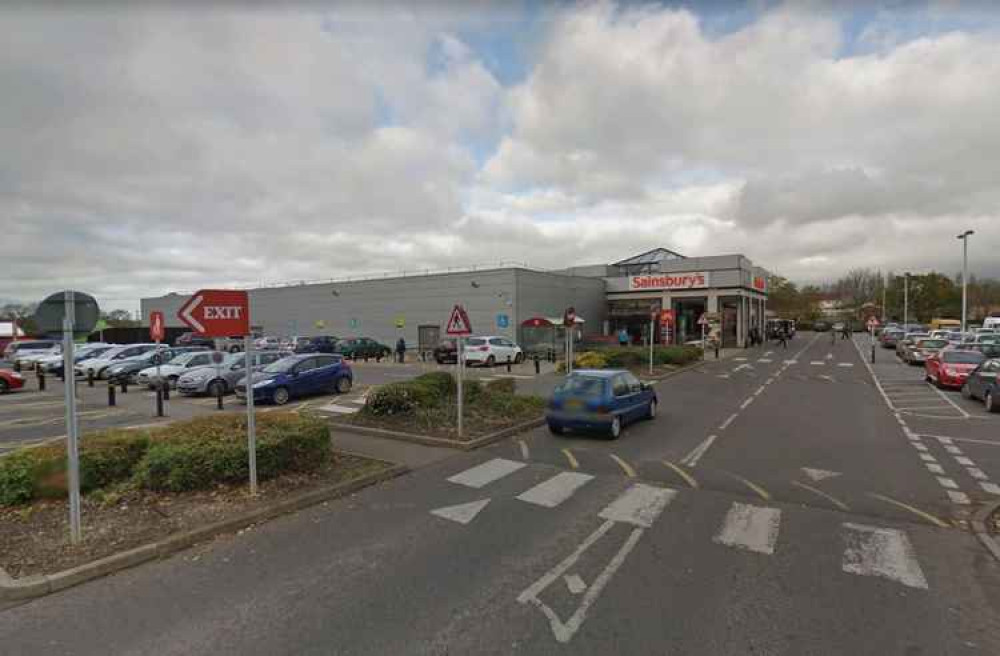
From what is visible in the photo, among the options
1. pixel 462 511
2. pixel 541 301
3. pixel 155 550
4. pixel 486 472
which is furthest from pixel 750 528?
pixel 541 301

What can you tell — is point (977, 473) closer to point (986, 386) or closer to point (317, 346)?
point (986, 386)

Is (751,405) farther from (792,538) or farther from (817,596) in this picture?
(817,596)

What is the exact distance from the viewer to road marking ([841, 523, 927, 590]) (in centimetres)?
443

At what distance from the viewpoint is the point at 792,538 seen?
5246 mm

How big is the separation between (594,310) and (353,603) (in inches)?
1578

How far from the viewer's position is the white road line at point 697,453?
8289 mm

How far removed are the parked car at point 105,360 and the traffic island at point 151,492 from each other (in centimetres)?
2001

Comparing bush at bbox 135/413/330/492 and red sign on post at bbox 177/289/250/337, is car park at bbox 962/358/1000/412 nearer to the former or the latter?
bush at bbox 135/413/330/492

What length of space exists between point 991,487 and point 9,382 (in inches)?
Result: 1148

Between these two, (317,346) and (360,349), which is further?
(360,349)

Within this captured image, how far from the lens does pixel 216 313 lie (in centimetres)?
604

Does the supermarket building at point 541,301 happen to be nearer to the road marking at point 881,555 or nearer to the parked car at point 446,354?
the parked car at point 446,354

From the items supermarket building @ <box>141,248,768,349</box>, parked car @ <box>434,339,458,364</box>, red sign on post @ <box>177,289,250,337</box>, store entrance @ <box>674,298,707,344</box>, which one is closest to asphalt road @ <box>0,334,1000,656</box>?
red sign on post @ <box>177,289,250,337</box>

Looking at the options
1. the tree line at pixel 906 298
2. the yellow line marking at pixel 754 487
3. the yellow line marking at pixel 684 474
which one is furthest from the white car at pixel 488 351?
the tree line at pixel 906 298
